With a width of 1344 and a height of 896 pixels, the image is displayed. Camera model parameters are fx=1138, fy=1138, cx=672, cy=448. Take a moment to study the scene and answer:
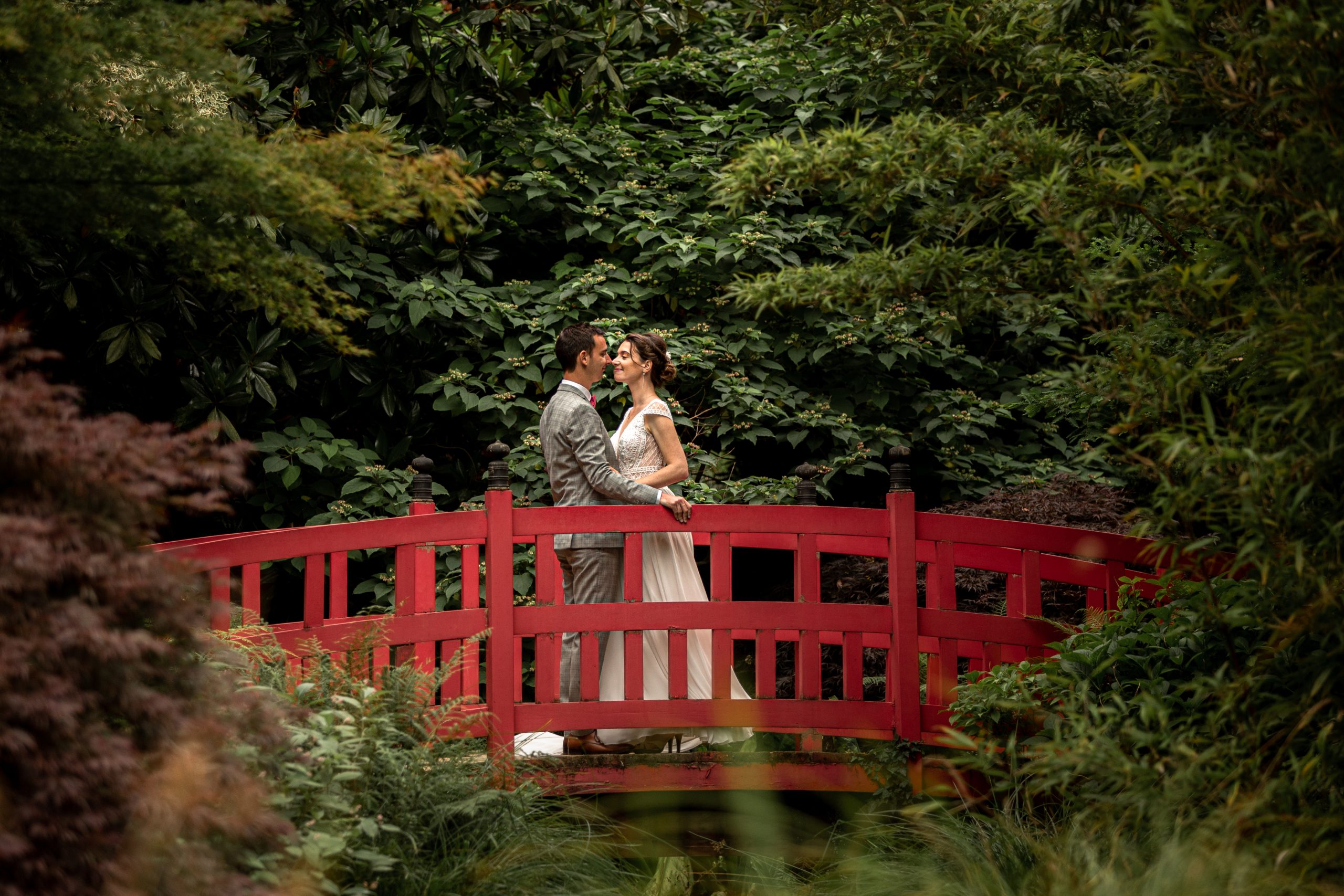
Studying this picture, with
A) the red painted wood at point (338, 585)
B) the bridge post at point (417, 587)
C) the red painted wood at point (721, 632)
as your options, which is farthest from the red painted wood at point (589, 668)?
the red painted wood at point (338, 585)

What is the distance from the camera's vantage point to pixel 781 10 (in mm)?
4402

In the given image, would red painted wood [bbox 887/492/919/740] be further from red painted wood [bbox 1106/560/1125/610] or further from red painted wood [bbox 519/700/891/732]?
red painted wood [bbox 1106/560/1125/610]

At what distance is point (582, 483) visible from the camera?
4.63 m

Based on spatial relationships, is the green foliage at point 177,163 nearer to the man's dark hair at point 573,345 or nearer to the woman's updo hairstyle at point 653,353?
the man's dark hair at point 573,345

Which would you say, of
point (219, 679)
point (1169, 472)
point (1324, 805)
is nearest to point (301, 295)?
point (219, 679)

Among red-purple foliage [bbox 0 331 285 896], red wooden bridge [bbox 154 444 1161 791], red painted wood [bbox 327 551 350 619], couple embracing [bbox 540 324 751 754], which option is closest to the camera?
red-purple foliage [bbox 0 331 285 896]

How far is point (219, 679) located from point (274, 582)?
154 inches

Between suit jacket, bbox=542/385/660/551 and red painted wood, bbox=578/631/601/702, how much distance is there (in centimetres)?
42

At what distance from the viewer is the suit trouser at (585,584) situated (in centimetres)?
456

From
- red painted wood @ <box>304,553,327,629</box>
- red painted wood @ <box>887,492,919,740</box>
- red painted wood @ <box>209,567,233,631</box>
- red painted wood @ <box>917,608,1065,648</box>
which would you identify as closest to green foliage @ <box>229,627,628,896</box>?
red painted wood @ <box>209,567,233,631</box>

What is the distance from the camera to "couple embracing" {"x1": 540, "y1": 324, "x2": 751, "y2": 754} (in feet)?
14.8

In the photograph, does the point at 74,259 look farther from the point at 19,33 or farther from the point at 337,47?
the point at 19,33

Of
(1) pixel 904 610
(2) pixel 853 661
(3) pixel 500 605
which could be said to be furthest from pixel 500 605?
(1) pixel 904 610

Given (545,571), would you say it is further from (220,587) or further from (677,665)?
(220,587)
